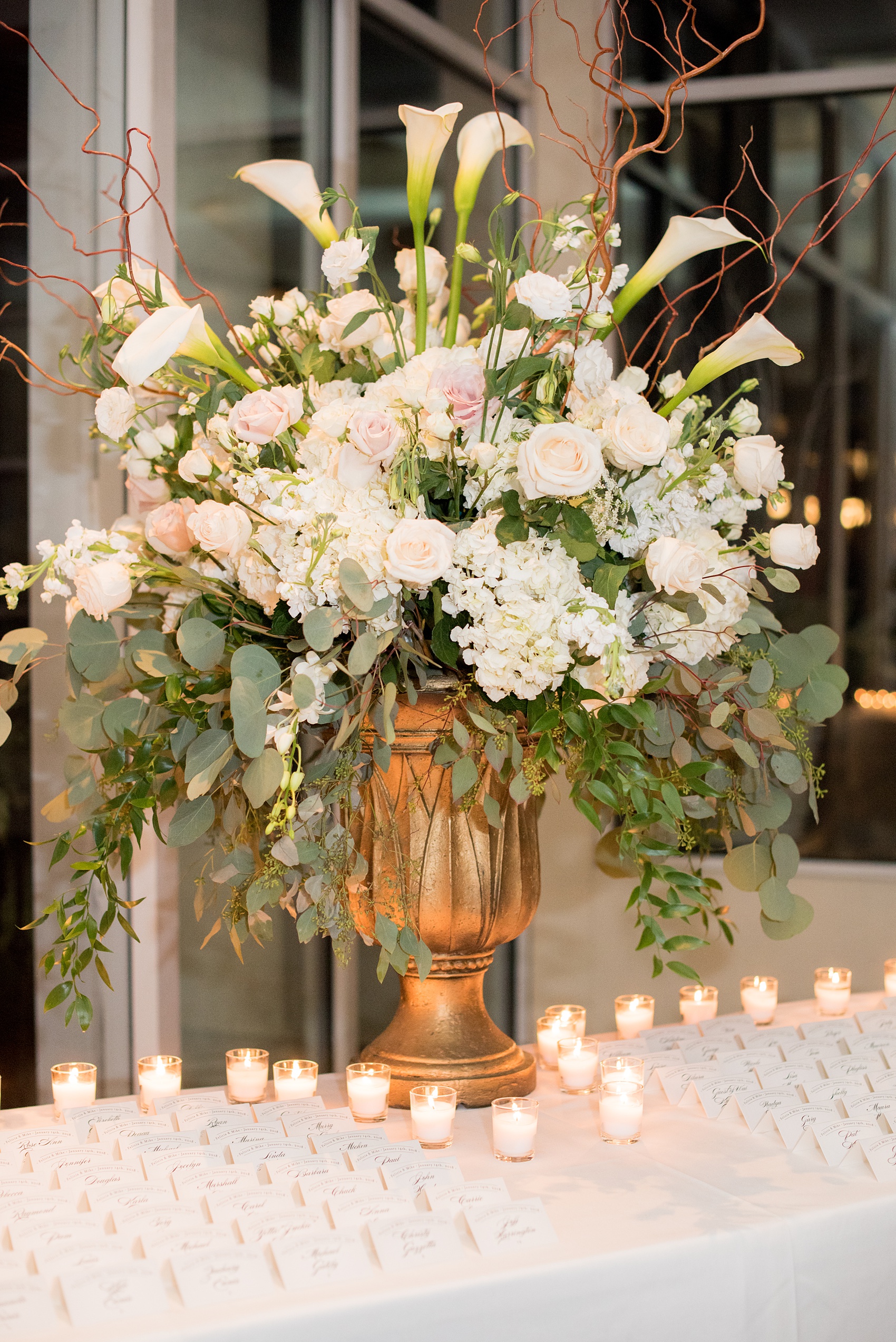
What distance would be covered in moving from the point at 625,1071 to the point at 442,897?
277 millimetres

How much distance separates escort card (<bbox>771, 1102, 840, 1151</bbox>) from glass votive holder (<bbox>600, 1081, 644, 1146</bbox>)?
0.50 ft

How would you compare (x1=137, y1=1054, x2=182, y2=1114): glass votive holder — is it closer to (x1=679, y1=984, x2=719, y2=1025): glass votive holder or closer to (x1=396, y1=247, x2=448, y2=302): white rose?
(x1=679, y1=984, x2=719, y2=1025): glass votive holder

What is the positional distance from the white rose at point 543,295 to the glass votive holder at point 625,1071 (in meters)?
0.80

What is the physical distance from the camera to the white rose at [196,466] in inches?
53.9

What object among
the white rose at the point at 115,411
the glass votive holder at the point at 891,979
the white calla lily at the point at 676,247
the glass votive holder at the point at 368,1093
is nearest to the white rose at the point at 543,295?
the white calla lily at the point at 676,247

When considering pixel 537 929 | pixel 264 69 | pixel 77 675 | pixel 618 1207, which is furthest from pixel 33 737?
pixel 537 929

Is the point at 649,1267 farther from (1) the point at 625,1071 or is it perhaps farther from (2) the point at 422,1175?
(1) the point at 625,1071

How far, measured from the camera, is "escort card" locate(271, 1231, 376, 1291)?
966 millimetres

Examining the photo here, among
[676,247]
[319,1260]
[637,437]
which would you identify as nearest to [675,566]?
[637,437]

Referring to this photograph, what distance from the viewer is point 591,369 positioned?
130 centimetres

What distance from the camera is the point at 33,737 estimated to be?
6.31 feet

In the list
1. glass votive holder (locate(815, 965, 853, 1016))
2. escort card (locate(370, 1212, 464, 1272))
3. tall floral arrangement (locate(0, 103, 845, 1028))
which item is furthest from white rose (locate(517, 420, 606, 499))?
glass votive holder (locate(815, 965, 853, 1016))

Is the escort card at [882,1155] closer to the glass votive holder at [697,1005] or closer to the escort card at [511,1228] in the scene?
the escort card at [511,1228]

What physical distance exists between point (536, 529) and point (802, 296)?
2094 mm
